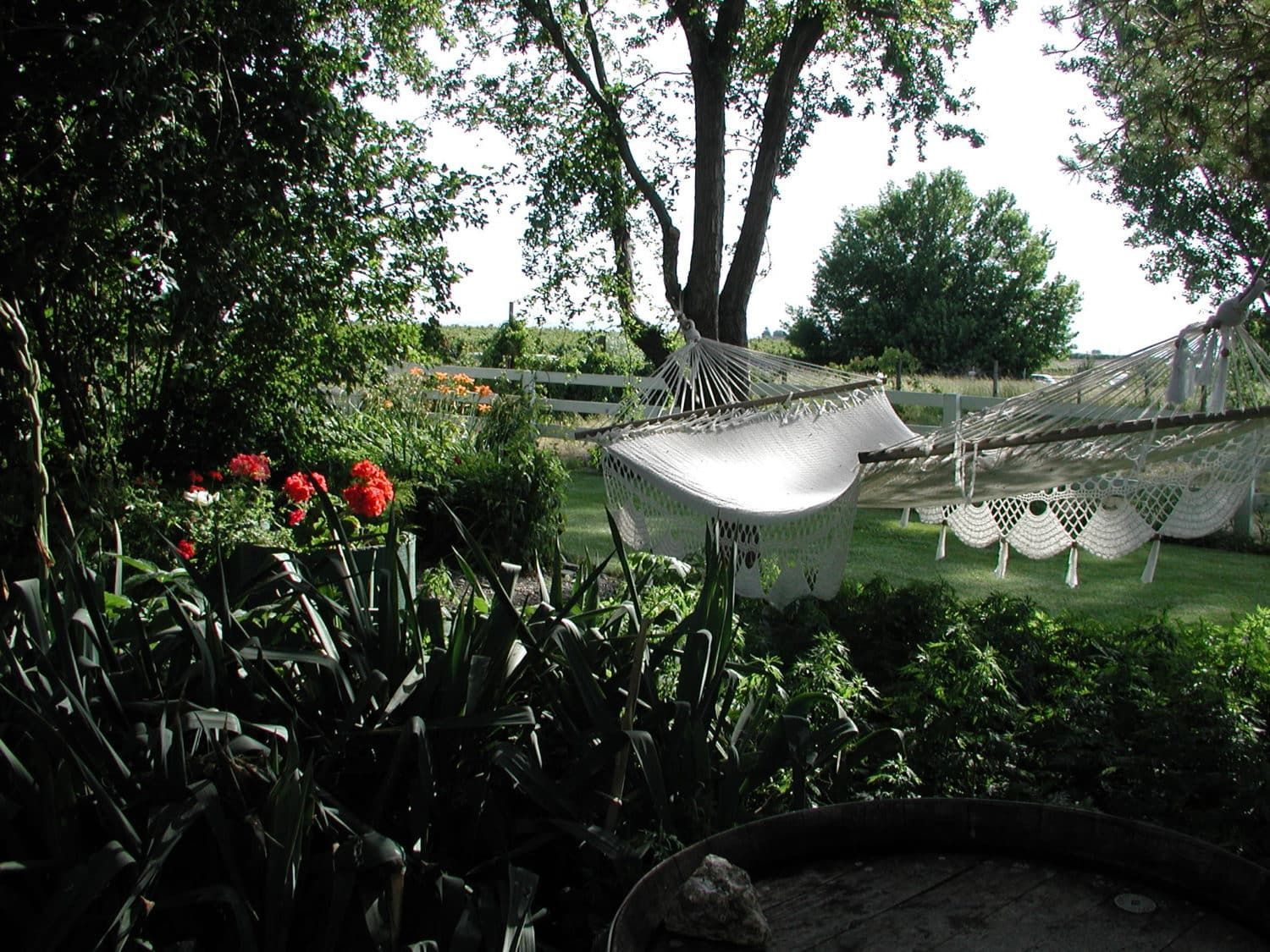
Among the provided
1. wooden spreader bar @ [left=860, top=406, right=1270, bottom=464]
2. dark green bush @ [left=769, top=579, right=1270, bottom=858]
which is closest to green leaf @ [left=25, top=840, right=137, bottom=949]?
dark green bush @ [left=769, top=579, right=1270, bottom=858]

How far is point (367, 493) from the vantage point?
331 centimetres

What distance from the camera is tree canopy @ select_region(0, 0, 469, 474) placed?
3.41 metres

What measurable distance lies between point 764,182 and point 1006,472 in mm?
3036

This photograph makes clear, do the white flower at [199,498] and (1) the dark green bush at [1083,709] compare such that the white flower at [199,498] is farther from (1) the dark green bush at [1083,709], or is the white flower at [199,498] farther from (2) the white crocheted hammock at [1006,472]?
(1) the dark green bush at [1083,709]

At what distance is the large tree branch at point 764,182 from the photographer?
4.95m

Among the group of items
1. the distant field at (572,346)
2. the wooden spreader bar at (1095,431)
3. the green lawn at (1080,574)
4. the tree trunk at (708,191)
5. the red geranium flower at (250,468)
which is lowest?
the green lawn at (1080,574)

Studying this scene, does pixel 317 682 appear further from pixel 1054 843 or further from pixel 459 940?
pixel 1054 843

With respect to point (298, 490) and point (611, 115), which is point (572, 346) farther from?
point (298, 490)

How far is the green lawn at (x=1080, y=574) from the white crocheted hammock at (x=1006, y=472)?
0.86 meters

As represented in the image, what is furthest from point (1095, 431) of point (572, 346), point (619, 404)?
point (572, 346)

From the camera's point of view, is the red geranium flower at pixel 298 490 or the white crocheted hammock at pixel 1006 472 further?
the red geranium flower at pixel 298 490

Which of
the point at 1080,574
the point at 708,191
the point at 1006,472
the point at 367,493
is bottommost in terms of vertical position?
the point at 1080,574

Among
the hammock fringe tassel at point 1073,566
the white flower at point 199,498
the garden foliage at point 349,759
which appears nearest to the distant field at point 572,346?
the white flower at point 199,498

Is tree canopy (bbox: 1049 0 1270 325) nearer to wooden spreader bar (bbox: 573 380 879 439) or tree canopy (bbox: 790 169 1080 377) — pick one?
wooden spreader bar (bbox: 573 380 879 439)
